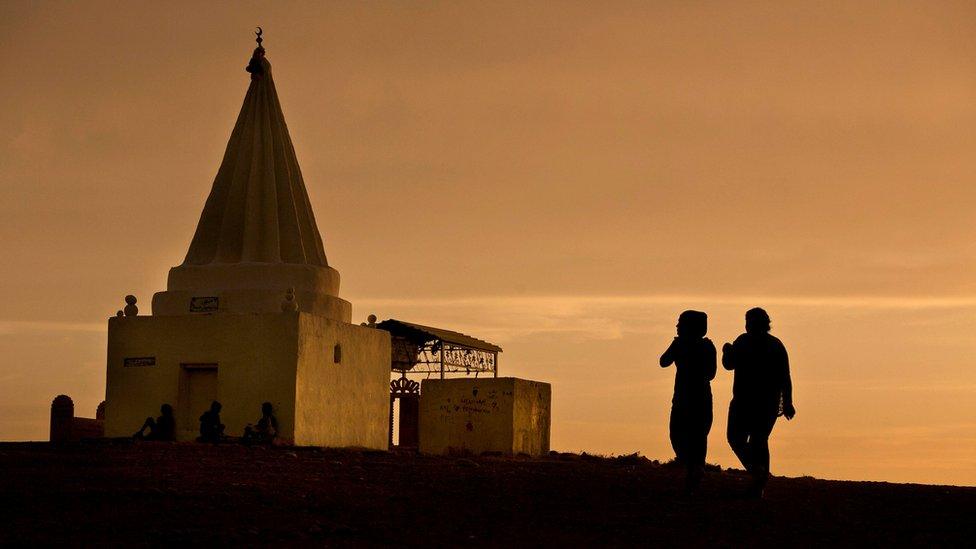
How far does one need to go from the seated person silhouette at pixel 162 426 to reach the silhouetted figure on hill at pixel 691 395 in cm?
1380

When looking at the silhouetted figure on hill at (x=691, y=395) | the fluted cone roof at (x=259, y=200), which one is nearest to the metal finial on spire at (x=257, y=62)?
the fluted cone roof at (x=259, y=200)

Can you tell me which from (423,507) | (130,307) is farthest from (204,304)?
(423,507)

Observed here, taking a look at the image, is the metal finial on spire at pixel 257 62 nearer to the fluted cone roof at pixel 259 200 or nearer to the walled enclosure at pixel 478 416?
the fluted cone roof at pixel 259 200

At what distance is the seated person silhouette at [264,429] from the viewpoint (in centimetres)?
2292

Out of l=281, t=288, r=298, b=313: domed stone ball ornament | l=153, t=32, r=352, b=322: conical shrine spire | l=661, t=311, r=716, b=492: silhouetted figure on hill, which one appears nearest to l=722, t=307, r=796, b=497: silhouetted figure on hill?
l=661, t=311, r=716, b=492: silhouetted figure on hill

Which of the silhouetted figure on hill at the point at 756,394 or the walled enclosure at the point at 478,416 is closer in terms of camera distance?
the silhouetted figure on hill at the point at 756,394

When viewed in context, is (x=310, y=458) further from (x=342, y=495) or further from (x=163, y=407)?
(x=163, y=407)

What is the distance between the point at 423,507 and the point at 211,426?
12.0 meters

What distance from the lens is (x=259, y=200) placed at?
27109 mm

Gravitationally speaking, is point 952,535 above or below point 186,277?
below

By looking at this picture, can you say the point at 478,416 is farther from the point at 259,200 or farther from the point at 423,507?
the point at 423,507

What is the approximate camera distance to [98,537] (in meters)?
10.0

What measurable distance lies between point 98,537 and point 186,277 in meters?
16.8

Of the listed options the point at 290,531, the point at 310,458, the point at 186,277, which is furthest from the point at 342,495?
the point at 186,277
